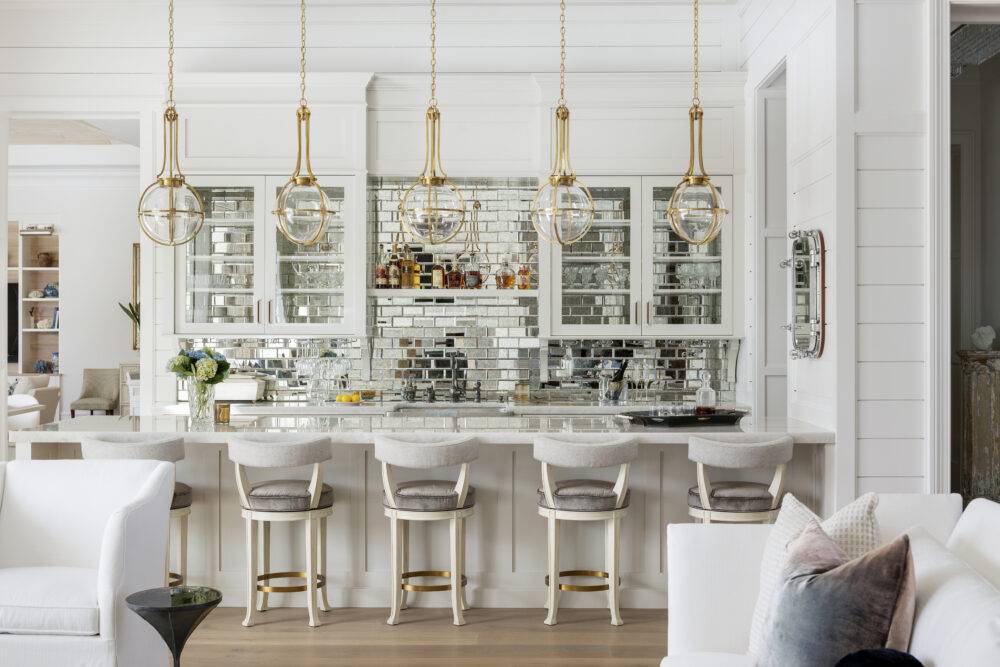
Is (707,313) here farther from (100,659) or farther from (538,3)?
(100,659)

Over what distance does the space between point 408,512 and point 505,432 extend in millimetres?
606

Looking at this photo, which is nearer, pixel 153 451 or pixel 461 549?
pixel 153 451

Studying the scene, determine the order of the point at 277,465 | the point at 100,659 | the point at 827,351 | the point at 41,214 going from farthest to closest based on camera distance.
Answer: the point at 41,214, the point at 827,351, the point at 277,465, the point at 100,659

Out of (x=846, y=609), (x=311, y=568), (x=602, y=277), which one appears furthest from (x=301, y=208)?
(x=846, y=609)

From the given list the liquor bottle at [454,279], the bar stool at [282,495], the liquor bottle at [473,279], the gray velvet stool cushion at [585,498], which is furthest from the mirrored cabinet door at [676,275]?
the bar stool at [282,495]

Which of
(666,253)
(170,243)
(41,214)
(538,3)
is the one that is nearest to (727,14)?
(538,3)

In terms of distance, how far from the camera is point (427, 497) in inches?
176

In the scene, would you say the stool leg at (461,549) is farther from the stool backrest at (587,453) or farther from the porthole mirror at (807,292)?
the porthole mirror at (807,292)

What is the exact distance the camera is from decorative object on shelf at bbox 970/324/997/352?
6.50m

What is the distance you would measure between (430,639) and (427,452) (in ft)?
2.89

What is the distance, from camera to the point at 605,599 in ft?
16.1

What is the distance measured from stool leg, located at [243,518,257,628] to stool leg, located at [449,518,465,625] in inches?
38.2

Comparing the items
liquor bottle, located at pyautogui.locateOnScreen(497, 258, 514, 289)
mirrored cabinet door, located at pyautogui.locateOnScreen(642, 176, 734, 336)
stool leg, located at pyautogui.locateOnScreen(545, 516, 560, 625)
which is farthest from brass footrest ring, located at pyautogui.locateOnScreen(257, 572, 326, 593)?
mirrored cabinet door, located at pyautogui.locateOnScreen(642, 176, 734, 336)

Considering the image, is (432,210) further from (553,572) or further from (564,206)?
(553,572)
